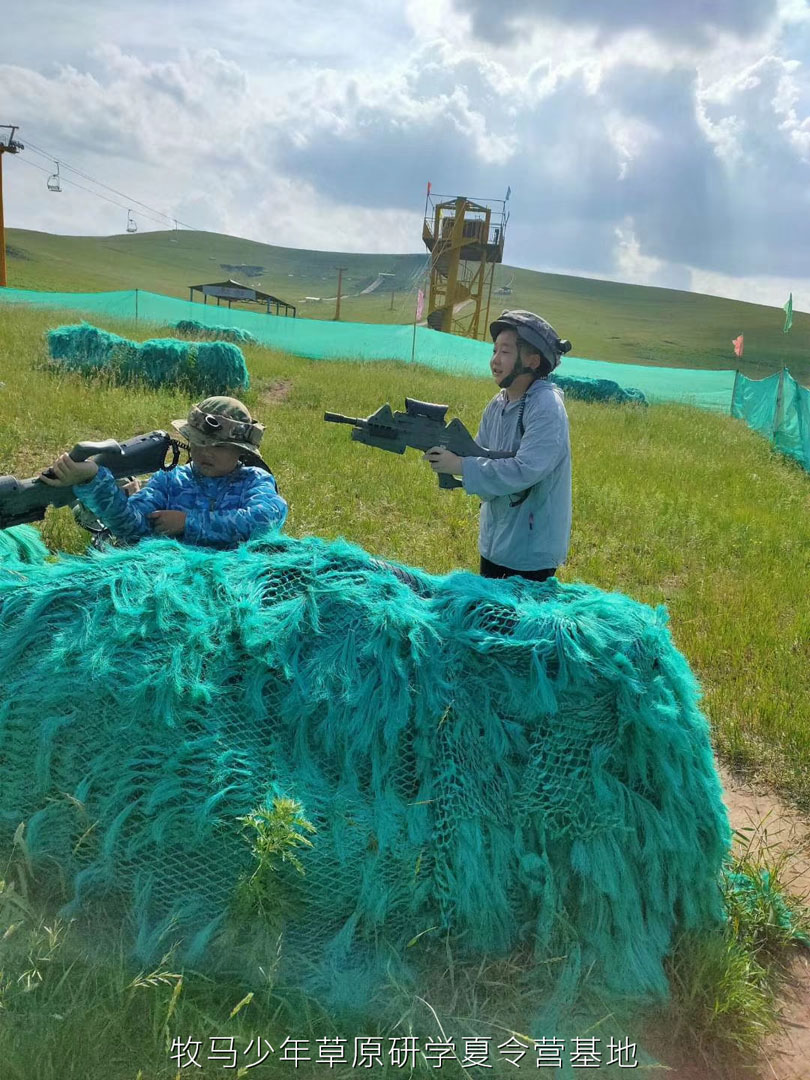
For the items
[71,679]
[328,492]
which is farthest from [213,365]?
[71,679]

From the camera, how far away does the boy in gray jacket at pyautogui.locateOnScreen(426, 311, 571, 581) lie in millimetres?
3135

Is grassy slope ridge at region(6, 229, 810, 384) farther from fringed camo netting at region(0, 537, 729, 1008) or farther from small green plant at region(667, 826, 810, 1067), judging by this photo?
fringed camo netting at region(0, 537, 729, 1008)

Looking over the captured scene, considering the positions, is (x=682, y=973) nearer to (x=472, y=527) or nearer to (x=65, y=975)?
(x=65, y=975)

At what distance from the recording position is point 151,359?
12820 millimetres

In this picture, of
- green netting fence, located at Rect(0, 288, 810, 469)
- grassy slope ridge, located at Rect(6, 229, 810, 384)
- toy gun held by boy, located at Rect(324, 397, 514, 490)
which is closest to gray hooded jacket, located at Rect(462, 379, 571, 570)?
toy gun held by boy, located at Rect(324, 397, 514, 490)

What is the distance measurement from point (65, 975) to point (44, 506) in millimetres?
1740

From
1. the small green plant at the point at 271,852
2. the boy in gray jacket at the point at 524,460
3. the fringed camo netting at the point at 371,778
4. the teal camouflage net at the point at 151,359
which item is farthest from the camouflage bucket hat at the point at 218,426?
the teal camouflage net at the point at 151,359

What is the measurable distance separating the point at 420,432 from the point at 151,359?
10663 mm

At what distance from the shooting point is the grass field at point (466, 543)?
206 cm

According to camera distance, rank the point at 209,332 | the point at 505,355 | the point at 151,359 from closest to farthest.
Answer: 1. the point at 505,355
2. the point at 151,359
3. the point at 209,332

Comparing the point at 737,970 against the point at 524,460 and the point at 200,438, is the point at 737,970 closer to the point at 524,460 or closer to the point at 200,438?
the point at 524,460

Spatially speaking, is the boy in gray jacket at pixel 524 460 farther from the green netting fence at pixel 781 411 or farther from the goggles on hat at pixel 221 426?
the green netting fence at pixel 781 411

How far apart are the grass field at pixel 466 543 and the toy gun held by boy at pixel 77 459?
4.48 feet

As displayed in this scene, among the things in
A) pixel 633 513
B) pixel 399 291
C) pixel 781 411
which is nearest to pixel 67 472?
pixel 633 513
